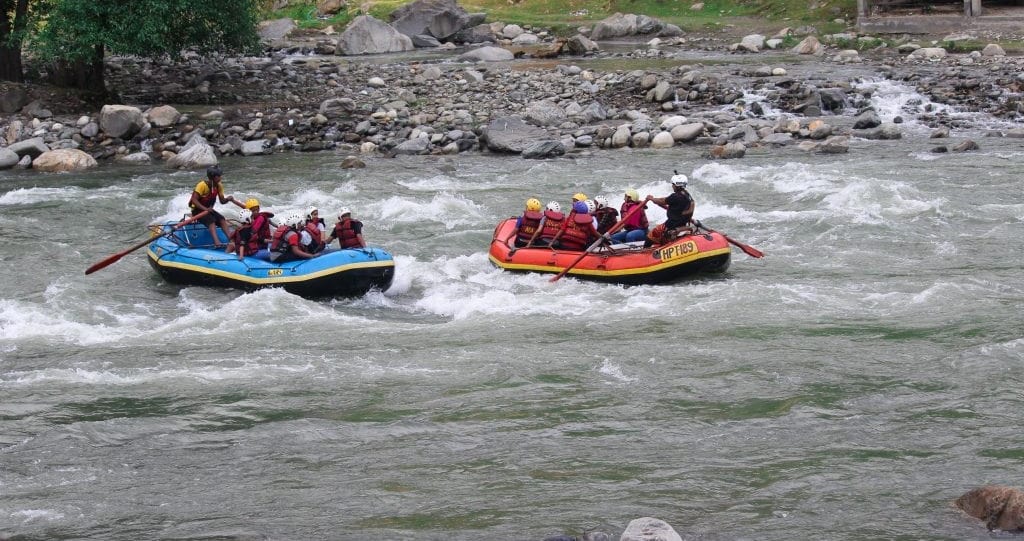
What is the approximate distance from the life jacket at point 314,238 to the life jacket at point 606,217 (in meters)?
3.68

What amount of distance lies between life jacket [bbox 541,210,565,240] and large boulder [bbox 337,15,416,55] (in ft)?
82.7

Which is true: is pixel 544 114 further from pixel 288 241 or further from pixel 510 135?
pixel 288 241

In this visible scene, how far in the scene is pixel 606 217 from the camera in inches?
600

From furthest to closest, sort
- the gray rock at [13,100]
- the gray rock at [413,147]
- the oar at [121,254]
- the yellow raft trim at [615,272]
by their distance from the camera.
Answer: the gray rock at [13,100], the gray rock at [413,147], the oar at [121,254], the yellow raft trim at [615,272]

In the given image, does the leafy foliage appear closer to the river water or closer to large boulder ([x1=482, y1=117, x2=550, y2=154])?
large boulder ([x1=482, y1=117, x2=550, y2=154])

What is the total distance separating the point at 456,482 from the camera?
8.66 m

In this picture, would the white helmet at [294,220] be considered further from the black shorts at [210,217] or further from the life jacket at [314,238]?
the black shorts at [210,217]

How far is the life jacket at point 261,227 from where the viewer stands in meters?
14.7

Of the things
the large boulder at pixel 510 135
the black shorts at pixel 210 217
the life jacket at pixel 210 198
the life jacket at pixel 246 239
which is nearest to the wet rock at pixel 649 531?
the life jacket at pixel 246 239

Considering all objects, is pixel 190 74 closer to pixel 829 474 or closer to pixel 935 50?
pixel 935 50

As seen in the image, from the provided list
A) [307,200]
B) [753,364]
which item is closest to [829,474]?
[753,364]

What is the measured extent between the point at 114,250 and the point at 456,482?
32.3 ft

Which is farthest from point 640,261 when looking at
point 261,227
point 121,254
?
point 121,254

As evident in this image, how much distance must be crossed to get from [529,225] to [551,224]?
0.31 meters
